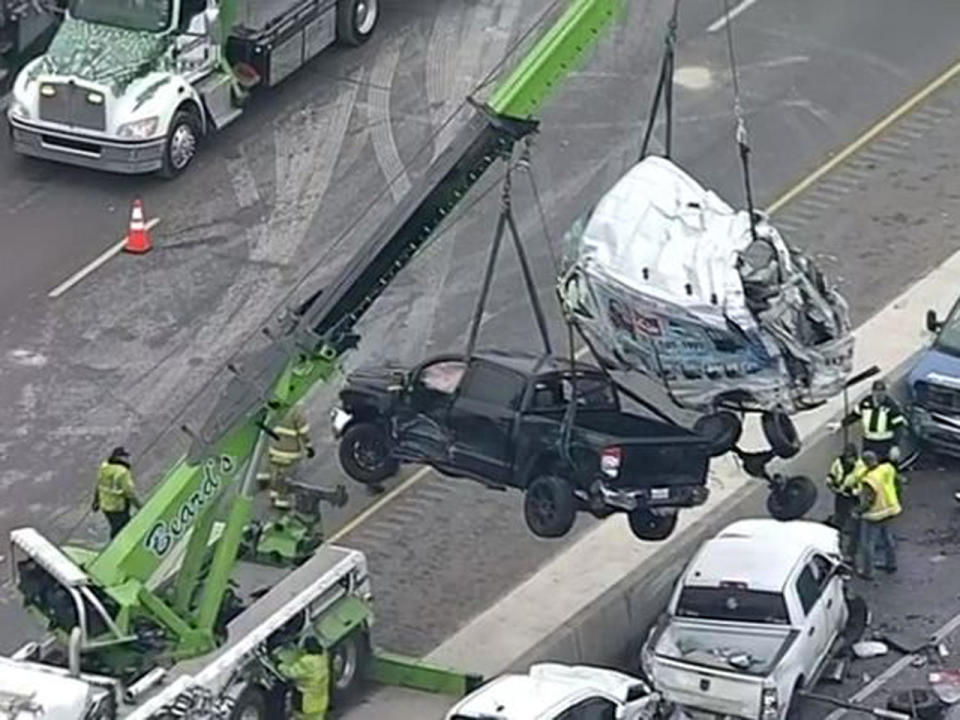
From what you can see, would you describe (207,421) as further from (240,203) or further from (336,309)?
(240,203)

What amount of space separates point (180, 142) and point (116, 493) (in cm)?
873

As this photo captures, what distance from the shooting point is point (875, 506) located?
28797mm

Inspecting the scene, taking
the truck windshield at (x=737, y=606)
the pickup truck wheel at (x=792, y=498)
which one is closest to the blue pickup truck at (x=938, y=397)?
the pickup truck wheel at (x=792, y=498)

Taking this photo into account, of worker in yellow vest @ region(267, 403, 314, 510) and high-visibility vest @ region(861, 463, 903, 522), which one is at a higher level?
worker in yellow vest @ region(267, 403, 314, 510)

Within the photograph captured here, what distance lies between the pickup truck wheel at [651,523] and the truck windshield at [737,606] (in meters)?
0.57

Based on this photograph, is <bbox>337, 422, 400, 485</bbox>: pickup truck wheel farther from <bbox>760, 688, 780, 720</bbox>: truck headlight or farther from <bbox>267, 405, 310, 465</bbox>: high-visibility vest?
<bbox>760, 688, 780, 720</bbox>: truck headlight

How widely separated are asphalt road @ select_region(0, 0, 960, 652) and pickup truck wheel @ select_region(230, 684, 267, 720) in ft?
8.41

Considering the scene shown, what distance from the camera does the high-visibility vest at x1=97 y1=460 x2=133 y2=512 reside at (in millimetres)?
28031

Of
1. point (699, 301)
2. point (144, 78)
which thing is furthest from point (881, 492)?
point (144, 78)

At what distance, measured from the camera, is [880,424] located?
2936 centimetres

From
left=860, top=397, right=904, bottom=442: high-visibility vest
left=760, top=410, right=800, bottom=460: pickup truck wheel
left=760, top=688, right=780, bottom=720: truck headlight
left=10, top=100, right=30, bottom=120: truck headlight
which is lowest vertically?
left=760, top=688, right=780, bottom=720: truck headlight

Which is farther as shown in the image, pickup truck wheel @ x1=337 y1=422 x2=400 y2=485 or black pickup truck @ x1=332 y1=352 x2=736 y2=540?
pickup truck wheel @ x1=337 y1=422 x2=400 y2=485

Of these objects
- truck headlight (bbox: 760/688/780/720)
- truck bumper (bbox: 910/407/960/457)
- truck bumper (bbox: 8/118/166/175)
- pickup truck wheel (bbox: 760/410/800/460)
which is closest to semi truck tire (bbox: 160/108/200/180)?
truck bumper (bbox: 8/118/166/175)

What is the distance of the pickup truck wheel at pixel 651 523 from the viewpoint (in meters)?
26.8
